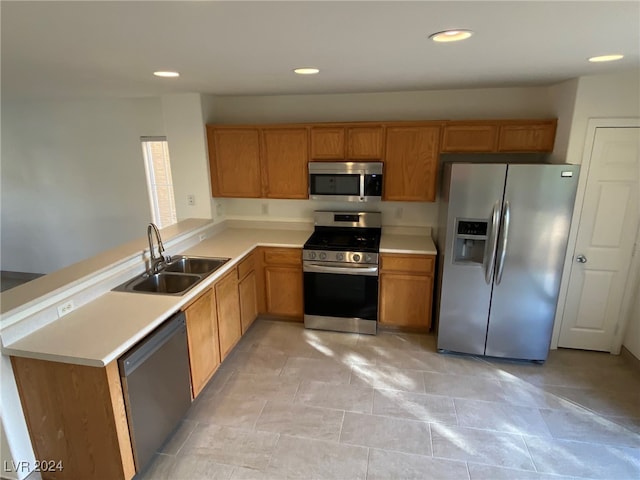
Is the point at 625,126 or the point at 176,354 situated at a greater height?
the point at 625,126

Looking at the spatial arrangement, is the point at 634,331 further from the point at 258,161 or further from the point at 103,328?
the point at 103,328

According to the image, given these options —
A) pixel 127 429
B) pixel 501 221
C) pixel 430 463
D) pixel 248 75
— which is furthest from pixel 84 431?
pixel 501 221

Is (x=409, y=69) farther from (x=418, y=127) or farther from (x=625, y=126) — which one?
(x=625, y=126)

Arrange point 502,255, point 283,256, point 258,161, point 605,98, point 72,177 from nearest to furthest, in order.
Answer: point 605,98, point 502,255, point 283,256, point 258,161, point 72,177

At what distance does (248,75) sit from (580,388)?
3.42m

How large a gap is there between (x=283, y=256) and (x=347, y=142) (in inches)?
50.7

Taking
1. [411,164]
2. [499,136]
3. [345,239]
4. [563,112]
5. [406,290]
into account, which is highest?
[563,112]

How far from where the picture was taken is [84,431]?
1887mm

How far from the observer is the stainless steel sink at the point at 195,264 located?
3.02 meters

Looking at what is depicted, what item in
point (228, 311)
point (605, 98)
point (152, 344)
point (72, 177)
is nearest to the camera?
point (152, 344)

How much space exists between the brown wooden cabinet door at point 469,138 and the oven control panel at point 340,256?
1220 millimetres

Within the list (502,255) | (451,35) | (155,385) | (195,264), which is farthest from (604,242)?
(155,385)

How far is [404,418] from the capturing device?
2.53m

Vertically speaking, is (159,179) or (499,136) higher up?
(499,136)
